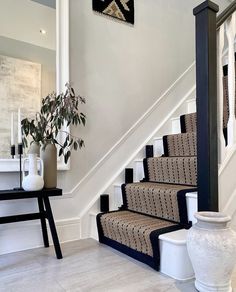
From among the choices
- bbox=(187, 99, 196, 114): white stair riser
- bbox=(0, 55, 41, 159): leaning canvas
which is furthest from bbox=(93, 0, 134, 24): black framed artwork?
bbox=(187, 99, 196, 114): white stair riser

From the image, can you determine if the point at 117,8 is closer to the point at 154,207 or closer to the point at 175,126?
the point at 175,126

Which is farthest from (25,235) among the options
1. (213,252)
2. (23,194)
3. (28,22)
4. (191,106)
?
(191,106)

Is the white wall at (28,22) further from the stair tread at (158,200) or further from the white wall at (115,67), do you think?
the stair tread at (158,200)

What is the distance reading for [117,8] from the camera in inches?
105

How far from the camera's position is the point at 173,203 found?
1770mm

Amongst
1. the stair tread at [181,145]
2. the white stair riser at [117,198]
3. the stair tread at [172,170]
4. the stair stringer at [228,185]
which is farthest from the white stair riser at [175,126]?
the stair stringer at [228,185]

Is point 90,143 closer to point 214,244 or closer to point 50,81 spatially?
point 50,81

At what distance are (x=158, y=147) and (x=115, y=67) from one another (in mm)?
921

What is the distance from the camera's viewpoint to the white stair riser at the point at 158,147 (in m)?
2.67

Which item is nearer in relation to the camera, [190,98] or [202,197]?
[202,197]

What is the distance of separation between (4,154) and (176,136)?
57.7 inches

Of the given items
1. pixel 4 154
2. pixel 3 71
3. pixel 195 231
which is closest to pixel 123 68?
pixel 3 71

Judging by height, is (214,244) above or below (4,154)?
below

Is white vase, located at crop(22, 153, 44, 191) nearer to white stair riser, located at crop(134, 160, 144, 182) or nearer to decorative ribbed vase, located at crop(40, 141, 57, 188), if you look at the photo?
decorative ribbed vase, located at crop(40, 141, 57, 188)
